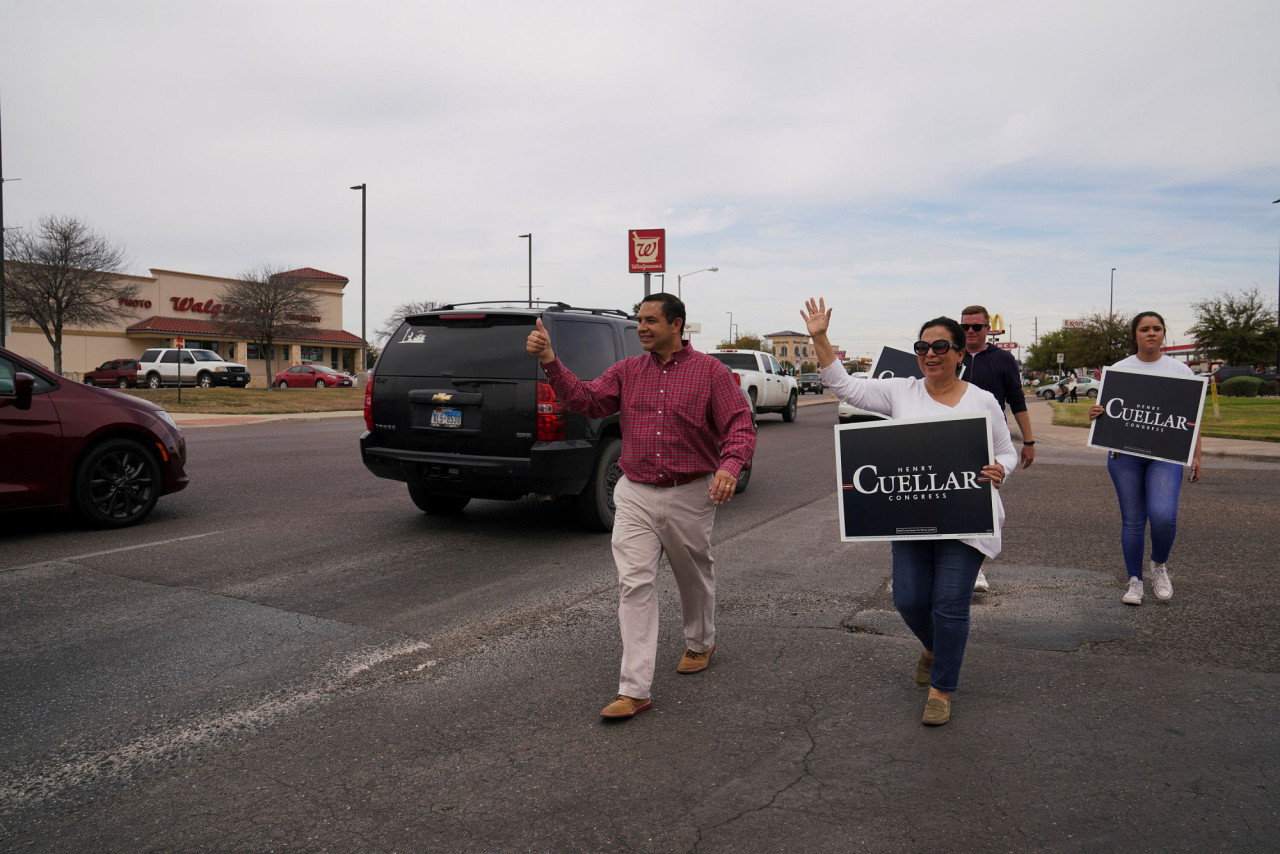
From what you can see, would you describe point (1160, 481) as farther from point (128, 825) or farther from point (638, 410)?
point (128, 825)

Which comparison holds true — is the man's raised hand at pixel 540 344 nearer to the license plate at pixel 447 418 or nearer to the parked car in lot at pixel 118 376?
the license plate at pixel 447 418

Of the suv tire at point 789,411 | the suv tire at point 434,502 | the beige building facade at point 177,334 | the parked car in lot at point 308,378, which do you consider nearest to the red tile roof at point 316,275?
the beige building facade at point 177,334

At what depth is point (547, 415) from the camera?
7203mm

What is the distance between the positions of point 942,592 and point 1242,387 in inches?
1815

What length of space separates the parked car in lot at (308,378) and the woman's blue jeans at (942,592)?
46.3 metres

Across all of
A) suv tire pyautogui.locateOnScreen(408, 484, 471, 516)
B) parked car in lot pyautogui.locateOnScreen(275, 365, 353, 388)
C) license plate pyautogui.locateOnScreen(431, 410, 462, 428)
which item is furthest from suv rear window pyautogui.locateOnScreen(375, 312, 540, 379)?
parked car in lot pyautogui.locateOnScreen(275, 365, 353, 388)

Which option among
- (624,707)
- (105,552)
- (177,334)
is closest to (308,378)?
(177,334)

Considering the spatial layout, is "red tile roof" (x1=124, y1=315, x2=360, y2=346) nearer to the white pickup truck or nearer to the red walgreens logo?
the red walgreens logo

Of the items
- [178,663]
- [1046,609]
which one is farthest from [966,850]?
[178,663]

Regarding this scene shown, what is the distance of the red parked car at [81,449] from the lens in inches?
289

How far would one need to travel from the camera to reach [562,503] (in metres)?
9.48

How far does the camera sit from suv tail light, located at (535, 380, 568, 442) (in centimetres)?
721

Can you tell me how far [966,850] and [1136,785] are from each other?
0.87m

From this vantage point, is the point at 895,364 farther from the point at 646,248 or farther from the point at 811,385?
the point at 811,385
